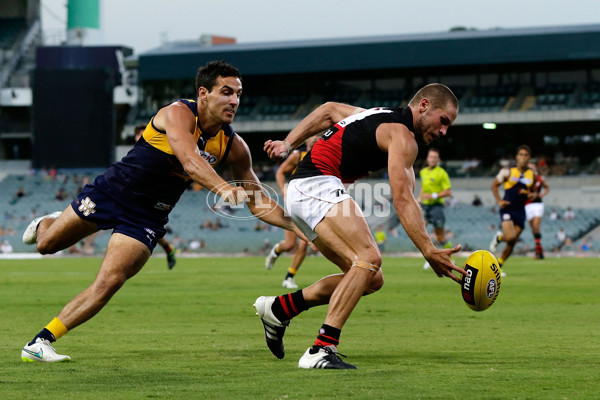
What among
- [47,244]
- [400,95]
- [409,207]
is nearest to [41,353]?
[47,244]

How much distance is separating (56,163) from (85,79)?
5.47 metres

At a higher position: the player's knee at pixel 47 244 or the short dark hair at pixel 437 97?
the short dark hair at pixel 437 97

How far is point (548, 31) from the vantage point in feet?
175

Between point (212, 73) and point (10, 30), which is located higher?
point (212, 73)

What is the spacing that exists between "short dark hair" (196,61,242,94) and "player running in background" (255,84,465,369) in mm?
721

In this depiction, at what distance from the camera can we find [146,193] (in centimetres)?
758

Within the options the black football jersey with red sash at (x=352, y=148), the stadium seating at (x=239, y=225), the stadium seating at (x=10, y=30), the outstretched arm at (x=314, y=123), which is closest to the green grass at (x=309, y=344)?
the black football jersey with red sash at (x=352, y=148)

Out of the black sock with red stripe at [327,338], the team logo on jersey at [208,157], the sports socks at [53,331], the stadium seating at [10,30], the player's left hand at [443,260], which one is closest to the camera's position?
the player's left hand at [443,260]

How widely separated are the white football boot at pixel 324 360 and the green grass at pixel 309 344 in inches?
4.3

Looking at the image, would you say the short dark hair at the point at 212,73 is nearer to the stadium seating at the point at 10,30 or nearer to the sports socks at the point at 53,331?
the sports socks at the point at 53,331

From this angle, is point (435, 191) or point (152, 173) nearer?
point (152, 173)

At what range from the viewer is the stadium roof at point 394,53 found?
5169cm

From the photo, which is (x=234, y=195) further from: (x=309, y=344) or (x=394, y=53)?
(x=394, y=53)

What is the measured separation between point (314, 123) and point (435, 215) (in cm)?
1374
